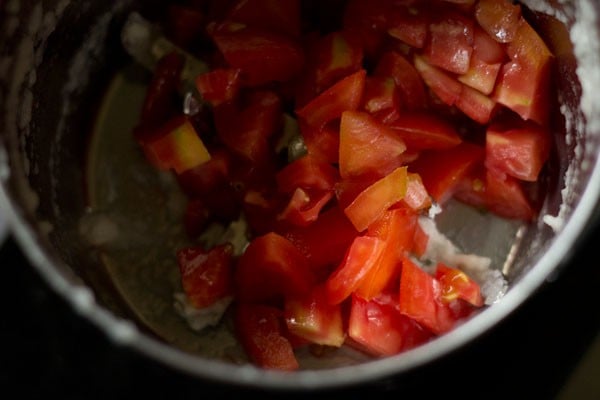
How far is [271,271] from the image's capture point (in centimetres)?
111

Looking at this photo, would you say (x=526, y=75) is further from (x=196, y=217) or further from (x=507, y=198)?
(x=196, y=217)

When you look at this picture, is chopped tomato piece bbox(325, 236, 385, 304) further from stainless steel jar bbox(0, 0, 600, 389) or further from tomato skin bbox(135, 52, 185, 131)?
tomato skin bbox(135, 52, 185, 131)

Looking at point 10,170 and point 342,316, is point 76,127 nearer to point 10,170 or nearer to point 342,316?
point 10,170

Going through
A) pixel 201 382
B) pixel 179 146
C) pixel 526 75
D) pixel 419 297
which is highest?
pixel 526 75

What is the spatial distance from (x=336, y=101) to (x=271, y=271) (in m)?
0.24

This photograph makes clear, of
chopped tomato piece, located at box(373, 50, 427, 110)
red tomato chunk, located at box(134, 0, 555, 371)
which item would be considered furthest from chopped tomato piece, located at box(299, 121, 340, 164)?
chopped tomato piece, located at box(373, 50, 427, 110)

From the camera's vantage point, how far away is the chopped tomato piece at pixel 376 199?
1092 mm

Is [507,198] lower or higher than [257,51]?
lower

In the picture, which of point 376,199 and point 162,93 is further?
point 162,93

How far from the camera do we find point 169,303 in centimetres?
118

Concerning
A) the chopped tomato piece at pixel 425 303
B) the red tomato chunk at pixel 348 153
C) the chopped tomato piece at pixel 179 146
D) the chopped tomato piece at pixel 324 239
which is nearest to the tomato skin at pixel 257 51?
the red tomato chunk at pixel 348 153

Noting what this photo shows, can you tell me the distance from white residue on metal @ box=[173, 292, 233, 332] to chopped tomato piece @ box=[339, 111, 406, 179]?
0.80 ft

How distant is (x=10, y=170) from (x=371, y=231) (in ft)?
1.48

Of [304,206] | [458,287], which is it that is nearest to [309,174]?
[304,206]
